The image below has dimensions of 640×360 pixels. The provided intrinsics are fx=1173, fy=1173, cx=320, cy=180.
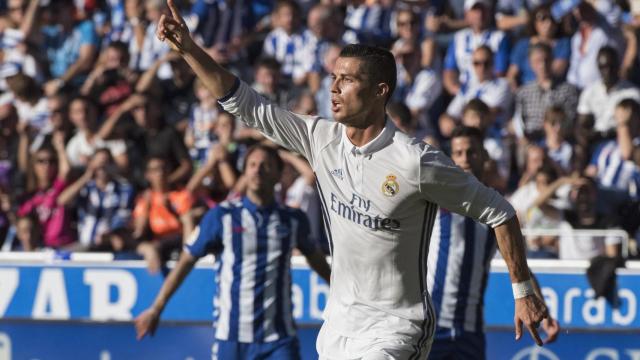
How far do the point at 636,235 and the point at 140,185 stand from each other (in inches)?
188

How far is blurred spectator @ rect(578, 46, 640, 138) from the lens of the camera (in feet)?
36.0

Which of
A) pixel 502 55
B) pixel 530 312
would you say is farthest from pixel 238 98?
pixel 502 55

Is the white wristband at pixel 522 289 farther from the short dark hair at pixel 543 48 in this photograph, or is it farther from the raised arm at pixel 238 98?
the short dark hair at pixel 543 48

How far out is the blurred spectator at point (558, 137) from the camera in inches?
419

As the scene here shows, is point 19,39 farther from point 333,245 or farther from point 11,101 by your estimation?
point 333,245

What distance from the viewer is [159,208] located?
10.4 m

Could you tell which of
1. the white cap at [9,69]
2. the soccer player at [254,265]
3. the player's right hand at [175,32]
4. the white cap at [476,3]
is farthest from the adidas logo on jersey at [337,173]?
the white cap at [9,69]

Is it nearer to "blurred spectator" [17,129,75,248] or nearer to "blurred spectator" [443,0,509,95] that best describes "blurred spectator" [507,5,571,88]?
"blurred spectator" [443,0,509,95]

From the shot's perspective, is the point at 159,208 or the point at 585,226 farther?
the point at 159,208

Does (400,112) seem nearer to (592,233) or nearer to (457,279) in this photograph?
(592,233)

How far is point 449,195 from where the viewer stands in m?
5.10

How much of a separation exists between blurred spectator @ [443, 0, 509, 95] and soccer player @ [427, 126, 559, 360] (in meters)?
4.72

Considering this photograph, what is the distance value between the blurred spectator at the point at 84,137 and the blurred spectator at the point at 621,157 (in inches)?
184

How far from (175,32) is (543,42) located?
725 cm
